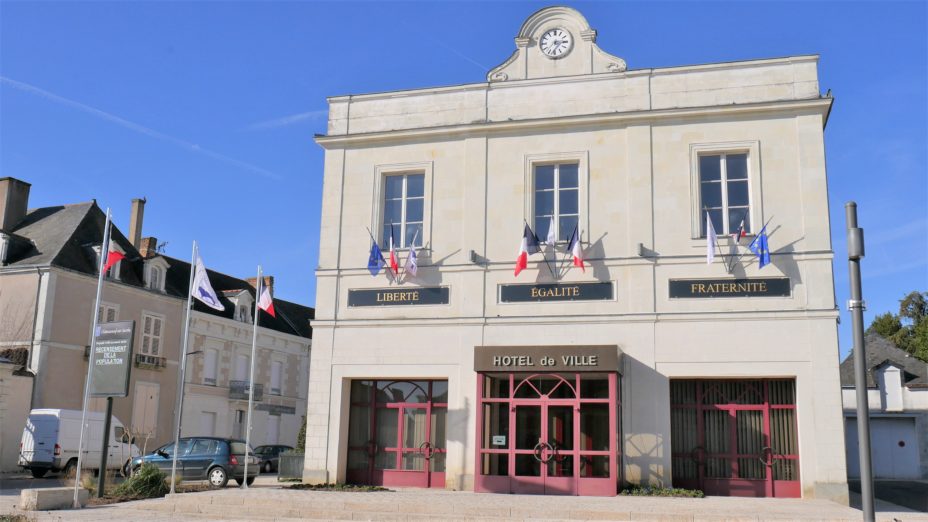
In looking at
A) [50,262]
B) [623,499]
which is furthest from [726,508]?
[50,262]

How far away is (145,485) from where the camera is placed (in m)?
Result: 17.3

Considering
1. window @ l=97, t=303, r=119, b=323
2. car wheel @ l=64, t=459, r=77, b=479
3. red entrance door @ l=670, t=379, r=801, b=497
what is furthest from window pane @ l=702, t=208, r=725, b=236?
window @ l=97, t=303, r=119, b=323

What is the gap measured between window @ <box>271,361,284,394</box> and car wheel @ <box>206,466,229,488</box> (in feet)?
67.6

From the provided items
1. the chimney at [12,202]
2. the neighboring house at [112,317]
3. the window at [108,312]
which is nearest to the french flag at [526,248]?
the neighboring house at [112,317]

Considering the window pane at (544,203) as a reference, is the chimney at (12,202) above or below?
above

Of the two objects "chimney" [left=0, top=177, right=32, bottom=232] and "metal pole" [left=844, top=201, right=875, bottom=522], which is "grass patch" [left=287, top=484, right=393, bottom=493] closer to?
"metal pole" [left=844, top=201, right=875, bottom=522]

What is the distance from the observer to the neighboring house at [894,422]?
3086 centimetres

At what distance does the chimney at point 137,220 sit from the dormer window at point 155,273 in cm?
293

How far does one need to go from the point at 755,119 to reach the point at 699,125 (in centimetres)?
116

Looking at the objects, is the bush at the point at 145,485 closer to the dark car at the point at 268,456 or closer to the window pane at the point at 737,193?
the window pane at the point at 737,193

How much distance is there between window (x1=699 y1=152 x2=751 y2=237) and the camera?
58.5 ft

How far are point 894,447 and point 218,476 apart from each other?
2468cm

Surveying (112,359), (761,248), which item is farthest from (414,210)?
(761,248)

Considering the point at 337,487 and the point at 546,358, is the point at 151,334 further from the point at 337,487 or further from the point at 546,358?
the point at 546,358
